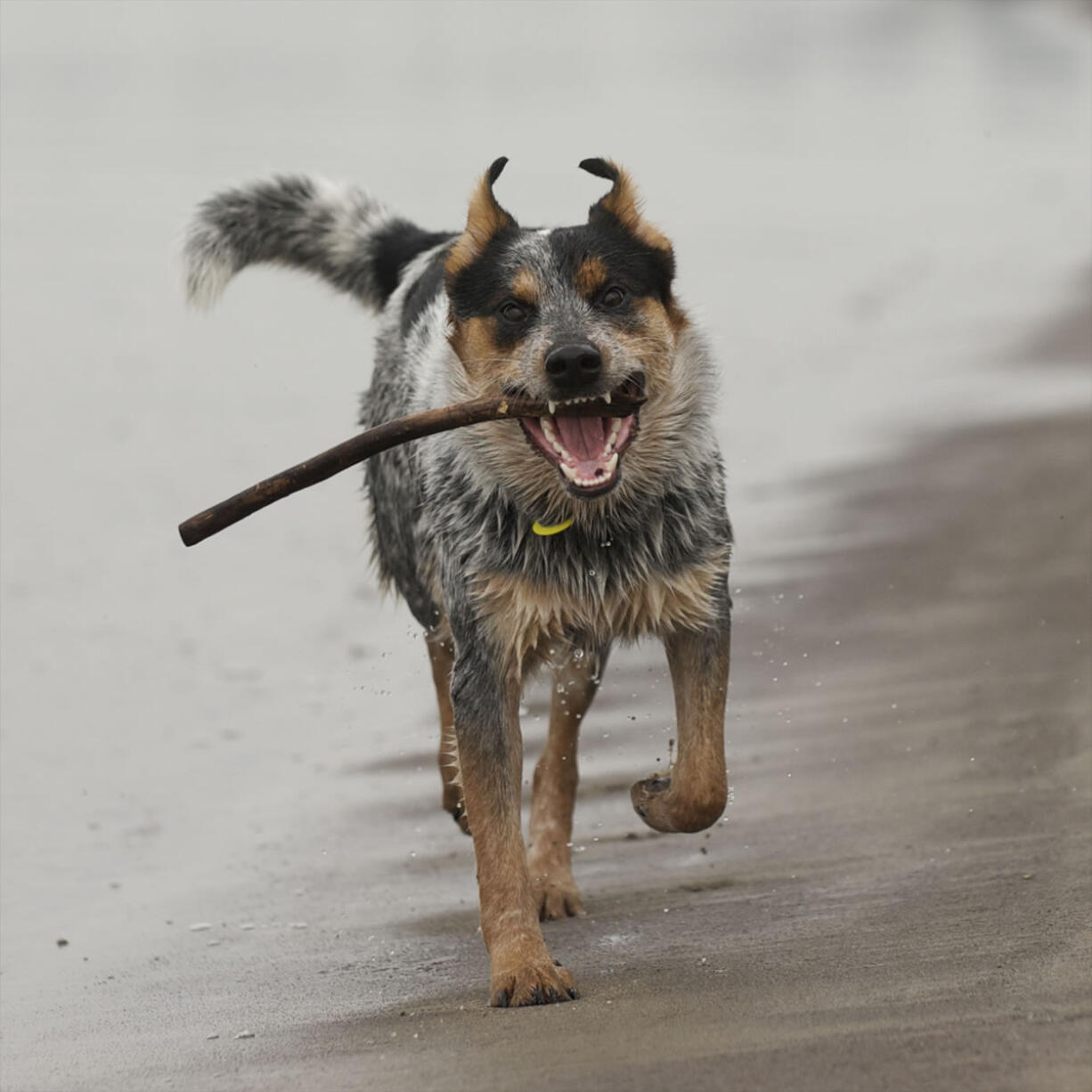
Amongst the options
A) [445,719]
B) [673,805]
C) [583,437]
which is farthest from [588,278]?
[445,719]

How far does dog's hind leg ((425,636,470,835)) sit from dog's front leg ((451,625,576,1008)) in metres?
1.11

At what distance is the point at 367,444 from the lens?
488 cm

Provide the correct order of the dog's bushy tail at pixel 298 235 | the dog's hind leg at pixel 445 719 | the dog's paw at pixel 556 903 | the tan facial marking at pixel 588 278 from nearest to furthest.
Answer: the tan facial marking at pixel 588 278 < the dog's paw at pixel 556 903 < the dog's hind leg at pixel 445 719 < the dog's bushy tail at pixel 298 235

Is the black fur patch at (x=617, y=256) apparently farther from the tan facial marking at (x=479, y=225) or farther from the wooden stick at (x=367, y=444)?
the wooden stick at (x=367, y=444)

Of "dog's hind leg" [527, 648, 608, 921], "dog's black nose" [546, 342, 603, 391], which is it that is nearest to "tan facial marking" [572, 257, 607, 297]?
"dog's black nose" [546, 342, 603, 391]

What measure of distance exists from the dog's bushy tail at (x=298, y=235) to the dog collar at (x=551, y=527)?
2217 millimetres

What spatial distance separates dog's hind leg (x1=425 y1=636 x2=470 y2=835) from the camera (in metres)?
6.43

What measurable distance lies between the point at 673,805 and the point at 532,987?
0.74m

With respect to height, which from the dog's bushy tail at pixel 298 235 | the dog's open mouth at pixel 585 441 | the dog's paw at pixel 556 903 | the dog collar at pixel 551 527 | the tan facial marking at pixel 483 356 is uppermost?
the dog's bushy tail at pixel 298 235

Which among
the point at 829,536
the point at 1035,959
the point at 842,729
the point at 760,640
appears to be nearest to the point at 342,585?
the point at 829,536

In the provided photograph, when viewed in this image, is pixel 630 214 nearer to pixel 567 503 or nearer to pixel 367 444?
pixel 567 503

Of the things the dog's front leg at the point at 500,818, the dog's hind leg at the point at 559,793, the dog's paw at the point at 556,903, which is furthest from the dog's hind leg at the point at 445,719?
the dog's front leg at the point at 500,818

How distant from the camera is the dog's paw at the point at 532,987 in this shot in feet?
15.1

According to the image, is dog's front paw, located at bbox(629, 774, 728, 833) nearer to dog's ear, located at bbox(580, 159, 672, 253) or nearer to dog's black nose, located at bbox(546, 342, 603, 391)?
dog's black nose, located at bbox(546, 342, 603, 391)
